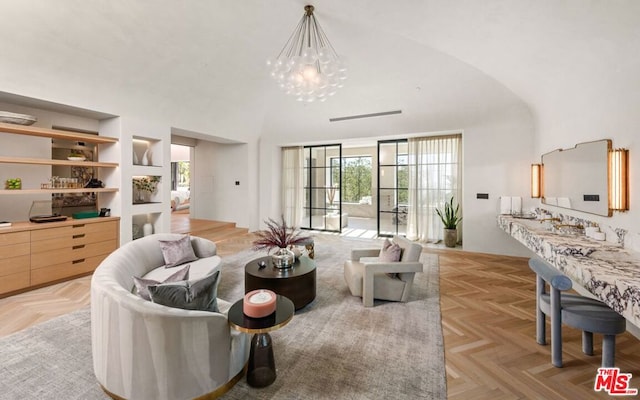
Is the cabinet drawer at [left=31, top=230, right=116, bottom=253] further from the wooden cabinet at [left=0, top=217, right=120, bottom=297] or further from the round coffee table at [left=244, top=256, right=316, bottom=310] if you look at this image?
the round coffee table at [left=244, top=256, right=316, bottom=310]

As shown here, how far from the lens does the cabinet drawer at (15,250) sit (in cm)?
333

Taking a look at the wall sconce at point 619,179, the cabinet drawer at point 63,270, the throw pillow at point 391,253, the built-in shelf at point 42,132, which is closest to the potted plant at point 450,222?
the throw pillow at point 391,253

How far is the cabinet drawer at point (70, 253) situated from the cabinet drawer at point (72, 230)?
0.19 m

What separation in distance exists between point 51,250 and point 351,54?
5417 mm

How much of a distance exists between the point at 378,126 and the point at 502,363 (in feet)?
16.6

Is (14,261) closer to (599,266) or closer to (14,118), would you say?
(14,118)

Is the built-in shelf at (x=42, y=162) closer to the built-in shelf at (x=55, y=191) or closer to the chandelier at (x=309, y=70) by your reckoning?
the built-in shelf at (x=55, y=191)

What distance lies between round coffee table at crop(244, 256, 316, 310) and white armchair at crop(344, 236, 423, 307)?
0.56 m

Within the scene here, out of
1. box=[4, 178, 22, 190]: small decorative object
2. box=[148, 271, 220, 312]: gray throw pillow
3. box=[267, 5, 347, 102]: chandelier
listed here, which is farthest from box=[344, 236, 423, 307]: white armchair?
box=[4, 178, 22, 190]: small decorative object

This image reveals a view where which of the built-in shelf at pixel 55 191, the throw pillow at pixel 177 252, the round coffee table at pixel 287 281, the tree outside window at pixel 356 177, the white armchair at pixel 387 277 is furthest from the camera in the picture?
the tree outside window at pixel 356 177

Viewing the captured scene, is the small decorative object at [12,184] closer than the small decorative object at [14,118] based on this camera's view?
No

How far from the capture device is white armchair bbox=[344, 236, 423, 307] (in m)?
3.08

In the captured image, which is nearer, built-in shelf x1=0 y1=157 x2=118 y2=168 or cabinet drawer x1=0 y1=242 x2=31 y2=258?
cabinet drawer x1=0 y1=242 x2=31 y2=258

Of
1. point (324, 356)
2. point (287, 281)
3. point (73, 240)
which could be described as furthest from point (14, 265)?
point (324, 356)
